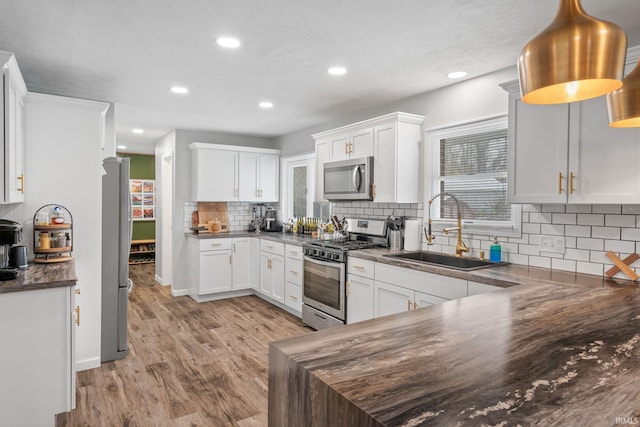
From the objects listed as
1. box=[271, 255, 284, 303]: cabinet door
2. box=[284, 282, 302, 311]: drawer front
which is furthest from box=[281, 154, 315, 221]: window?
box=[284, 282, 302, 311]: drawer front

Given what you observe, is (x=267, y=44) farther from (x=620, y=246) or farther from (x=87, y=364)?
(x=87, y=364)

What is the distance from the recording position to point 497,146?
316 centimetres

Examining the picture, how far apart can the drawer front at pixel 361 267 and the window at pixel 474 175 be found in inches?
31.8

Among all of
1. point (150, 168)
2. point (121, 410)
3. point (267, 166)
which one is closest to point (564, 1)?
point (121, 410)

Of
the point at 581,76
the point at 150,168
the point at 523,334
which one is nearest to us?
the point at 581,76

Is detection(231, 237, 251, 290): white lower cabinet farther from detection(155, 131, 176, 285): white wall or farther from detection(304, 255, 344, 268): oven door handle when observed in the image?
detection(304, 255, 344, 268): oven door handle

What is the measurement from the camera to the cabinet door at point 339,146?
4129mm

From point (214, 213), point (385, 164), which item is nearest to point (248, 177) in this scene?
point (214, 213)

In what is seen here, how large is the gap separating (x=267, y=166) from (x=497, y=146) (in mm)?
3593

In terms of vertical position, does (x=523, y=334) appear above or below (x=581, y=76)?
below

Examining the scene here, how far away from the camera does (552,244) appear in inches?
107

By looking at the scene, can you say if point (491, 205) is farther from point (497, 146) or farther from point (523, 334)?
point (523, 334)

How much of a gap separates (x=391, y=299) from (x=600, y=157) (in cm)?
172

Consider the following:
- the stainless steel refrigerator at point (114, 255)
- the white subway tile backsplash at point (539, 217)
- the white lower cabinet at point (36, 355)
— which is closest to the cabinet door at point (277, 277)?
the stainless steel refrigerator at point (114, 255)
